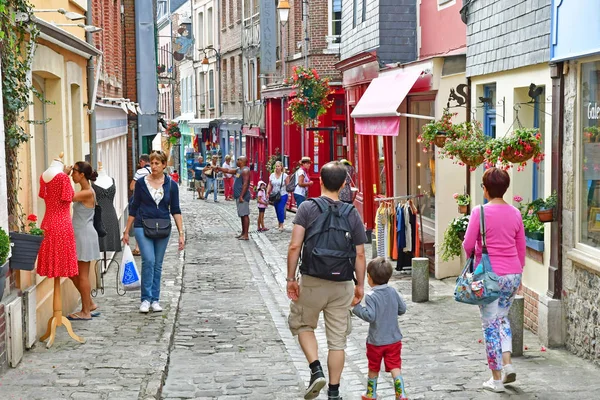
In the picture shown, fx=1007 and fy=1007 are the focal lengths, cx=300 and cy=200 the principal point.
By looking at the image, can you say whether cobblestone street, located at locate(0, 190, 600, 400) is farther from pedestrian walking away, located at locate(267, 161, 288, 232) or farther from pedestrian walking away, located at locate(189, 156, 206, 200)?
pedestrian walking away, located at locate(189, 156, 206, 200)

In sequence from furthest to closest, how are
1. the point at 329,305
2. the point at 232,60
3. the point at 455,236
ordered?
1. the point at 232,60
2. the point at 455,236
3. the point at 329,305

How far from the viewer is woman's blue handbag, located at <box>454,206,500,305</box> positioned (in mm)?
7508

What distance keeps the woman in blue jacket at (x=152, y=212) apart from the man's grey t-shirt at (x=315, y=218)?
3.84 metres

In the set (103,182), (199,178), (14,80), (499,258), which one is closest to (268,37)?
(199,178)

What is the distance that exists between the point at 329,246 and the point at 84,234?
3748 mm

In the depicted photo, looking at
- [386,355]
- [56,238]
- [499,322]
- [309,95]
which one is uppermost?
[309,95]

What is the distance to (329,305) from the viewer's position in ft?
24.1

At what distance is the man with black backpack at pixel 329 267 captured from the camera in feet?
23.6

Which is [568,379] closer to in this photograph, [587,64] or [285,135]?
[587,64]

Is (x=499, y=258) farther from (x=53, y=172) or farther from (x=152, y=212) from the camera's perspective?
(x=152, y=212)

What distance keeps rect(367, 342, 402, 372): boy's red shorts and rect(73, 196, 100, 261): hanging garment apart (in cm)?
398

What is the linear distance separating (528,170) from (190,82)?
48.2 metres

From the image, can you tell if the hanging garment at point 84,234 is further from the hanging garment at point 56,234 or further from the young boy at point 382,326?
the young boy at point 382,326

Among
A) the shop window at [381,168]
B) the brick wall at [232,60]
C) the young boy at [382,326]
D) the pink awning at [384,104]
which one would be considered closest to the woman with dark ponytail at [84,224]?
the young boy at [382,326]
